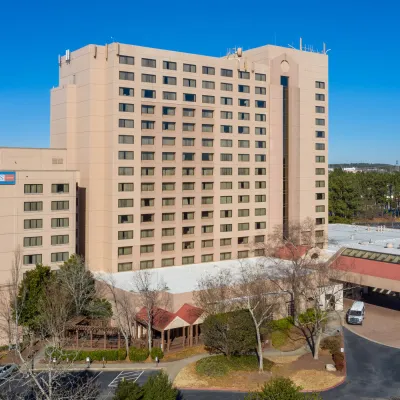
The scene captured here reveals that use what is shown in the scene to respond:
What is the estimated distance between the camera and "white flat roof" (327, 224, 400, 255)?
74.7 metres

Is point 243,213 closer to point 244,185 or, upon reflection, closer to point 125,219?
point 244,185

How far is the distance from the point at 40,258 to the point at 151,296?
54.6ft

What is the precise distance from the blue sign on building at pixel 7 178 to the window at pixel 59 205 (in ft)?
18.3

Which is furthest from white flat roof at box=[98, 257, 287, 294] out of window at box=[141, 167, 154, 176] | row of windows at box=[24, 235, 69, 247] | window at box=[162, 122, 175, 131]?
window at box=[162, 122, 175, 131]

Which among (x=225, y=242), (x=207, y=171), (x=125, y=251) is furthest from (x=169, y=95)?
(x=225, y=242)

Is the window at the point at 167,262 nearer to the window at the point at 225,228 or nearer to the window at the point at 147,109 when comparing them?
the window at the point at 225,228

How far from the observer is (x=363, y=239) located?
8519 centimetres

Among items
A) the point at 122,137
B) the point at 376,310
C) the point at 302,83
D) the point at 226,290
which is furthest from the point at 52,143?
the point at 376,310

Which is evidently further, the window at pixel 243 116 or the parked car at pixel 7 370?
the window at pixel 243 116

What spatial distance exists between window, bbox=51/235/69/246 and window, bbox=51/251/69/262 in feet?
4.32

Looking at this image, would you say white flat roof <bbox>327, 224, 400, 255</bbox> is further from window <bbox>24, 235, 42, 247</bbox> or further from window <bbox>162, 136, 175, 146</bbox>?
window <bbox>24, 235, 42, 247</bbox>

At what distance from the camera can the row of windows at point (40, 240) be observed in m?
60.4

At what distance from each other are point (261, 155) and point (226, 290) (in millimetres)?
29642

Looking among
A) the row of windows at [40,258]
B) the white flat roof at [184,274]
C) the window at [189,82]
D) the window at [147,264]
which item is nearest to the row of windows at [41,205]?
the row of windows at [40,258]
